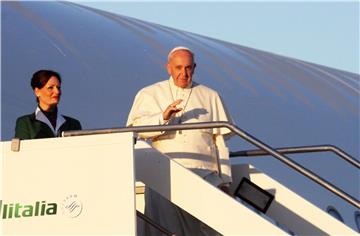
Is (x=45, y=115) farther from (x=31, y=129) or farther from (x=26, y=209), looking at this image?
(x=26, y=209)

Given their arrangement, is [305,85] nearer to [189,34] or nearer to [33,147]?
[189,34]

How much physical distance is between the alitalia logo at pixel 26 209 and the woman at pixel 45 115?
0.80 metres

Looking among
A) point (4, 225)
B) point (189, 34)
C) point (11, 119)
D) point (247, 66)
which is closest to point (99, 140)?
point (4, 225)

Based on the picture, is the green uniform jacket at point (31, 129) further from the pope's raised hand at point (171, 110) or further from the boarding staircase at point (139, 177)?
the pope's raised hand at point (171, 110)

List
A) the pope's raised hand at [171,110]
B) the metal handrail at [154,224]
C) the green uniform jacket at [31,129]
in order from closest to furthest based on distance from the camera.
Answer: the pope's raised hand at [171,110], the green uniform jacket at [31,129], the metal handrail at [154,224]

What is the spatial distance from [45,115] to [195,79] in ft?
42.4

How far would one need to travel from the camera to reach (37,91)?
25.4ft

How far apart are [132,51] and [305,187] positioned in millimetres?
3972

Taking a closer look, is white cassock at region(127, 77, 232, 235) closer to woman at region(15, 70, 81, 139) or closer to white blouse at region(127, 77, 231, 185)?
white blouse at region(127, 77, 231, 185)

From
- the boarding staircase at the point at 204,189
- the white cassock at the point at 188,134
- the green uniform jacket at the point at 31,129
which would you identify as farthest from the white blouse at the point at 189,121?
the green uniform jacket at the point at 31,129

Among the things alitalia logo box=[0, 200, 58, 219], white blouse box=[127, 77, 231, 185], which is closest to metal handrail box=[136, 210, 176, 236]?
white blouse box=[127, 77, 231, 185]

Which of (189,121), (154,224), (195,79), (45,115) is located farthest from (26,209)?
(195,79)

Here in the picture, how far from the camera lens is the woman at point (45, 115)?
7.59 m

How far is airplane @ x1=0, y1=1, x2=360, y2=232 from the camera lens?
15195 mm
